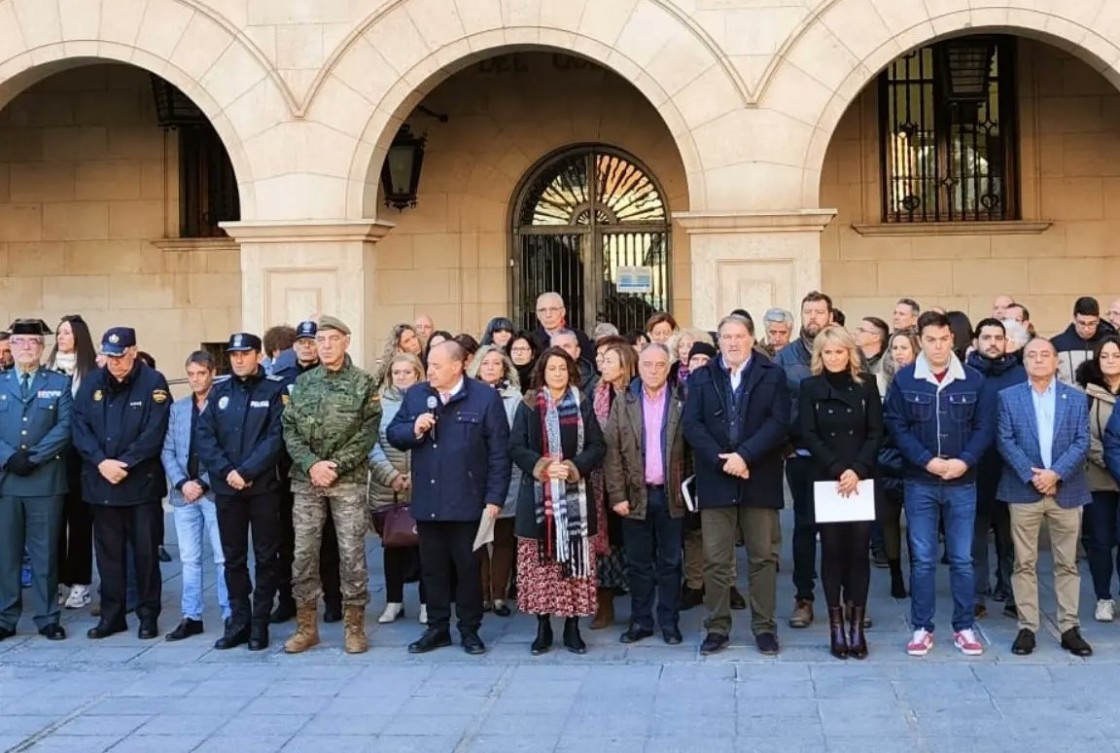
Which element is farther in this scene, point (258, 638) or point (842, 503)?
point (258, 638)

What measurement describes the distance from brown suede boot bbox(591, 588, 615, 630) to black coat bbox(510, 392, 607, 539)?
30.0 inches

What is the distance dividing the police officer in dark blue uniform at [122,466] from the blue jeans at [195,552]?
19 centimetres

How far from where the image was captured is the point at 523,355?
9.37 m

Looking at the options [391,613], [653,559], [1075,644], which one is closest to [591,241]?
[391,613]

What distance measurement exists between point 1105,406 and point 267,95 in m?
7.56

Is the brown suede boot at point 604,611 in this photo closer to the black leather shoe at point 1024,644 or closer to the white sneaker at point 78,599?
the black leather shoe at point 1024,644

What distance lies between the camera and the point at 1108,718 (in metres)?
6.24

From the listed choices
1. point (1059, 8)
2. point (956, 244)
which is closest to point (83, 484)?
point (1059, 8)

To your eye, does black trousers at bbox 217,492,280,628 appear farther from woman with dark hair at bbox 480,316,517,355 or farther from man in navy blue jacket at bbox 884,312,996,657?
man in navy blue jacket at bbox 884,312,996,657

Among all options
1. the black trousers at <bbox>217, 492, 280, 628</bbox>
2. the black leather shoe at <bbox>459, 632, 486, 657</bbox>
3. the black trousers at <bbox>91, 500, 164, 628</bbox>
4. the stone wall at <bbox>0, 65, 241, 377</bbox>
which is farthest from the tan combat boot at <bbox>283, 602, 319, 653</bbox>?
the stone wall at <bbox>0, 65, 241, 377</bbox>

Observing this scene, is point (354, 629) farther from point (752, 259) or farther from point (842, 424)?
point (752, 259)

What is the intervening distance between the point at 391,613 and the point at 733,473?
2.57 meters

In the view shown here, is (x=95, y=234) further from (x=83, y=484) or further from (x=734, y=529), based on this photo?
(x=734, y=529)

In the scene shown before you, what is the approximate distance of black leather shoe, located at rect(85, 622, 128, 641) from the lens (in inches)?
330
